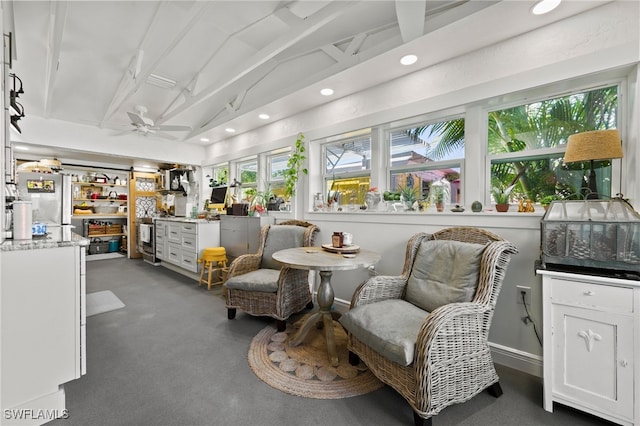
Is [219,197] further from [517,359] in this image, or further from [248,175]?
[517,359]

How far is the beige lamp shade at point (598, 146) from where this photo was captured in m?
1.47

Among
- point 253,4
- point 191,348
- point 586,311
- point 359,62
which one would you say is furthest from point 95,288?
point 586,311

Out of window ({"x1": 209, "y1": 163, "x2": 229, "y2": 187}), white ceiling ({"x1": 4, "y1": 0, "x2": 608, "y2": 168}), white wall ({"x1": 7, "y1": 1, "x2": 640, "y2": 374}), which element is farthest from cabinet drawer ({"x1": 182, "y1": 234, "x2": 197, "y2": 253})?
white wall ({"x1": 7, "y1": 1, "x2": 640, "y2": 374})

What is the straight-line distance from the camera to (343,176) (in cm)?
336

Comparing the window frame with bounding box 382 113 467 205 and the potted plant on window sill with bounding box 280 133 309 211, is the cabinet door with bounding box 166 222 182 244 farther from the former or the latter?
the window frame with bounding box 382 113 467 205

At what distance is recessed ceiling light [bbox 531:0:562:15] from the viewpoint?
1644mm

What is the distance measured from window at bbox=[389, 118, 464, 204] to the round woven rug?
1.62 m

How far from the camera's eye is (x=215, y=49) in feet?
9.55

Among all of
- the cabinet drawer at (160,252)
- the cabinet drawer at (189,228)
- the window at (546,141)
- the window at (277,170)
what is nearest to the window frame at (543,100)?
the window at (546,141)

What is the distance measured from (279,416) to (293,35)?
8.43 feet

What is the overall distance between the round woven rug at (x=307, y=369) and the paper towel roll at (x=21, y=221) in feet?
5.60

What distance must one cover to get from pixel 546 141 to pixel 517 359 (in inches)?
65.1

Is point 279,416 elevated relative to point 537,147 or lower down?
lower down

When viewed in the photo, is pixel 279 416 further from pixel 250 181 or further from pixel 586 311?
pixel 250 181
